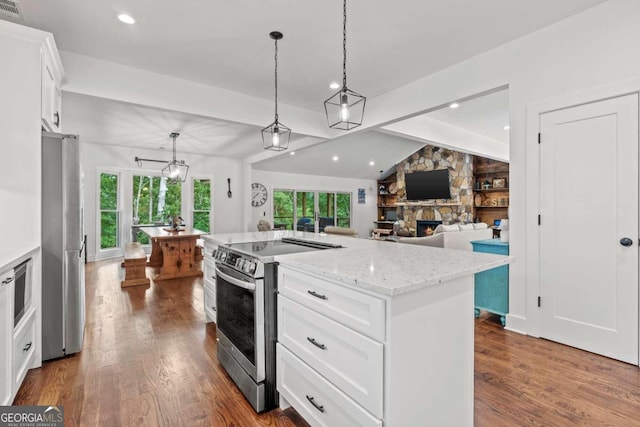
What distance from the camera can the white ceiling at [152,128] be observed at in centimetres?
445

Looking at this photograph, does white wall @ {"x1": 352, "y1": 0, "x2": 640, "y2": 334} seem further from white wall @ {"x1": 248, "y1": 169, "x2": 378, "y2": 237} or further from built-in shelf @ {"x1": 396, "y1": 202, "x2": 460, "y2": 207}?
white wall @ {"x1": 248, "y1": 169, "x2": 378, "y2": 237}

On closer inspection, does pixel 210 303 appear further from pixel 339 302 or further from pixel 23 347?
pixel 339 302

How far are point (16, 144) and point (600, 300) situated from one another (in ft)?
14.8

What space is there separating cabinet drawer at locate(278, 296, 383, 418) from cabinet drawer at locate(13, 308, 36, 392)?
1.57m

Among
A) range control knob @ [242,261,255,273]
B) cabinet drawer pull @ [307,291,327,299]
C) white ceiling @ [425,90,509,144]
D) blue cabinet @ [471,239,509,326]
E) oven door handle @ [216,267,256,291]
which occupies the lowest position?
blue cabinet @ [471,239,509,326]

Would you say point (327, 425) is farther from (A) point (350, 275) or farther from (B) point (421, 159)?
(B) point (421, 159)

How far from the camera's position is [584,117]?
252 cm

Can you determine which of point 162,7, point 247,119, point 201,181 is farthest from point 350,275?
point 201,181

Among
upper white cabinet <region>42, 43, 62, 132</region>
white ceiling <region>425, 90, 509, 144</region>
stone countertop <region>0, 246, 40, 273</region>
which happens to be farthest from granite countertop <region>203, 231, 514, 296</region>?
white ceiling <region>425, 90, 509, 144</region>

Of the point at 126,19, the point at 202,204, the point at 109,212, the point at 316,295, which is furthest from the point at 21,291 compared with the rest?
the point at 202,204

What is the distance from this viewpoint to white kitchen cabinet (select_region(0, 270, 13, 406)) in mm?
1576

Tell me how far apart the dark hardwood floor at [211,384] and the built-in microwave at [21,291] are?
19.9 inches

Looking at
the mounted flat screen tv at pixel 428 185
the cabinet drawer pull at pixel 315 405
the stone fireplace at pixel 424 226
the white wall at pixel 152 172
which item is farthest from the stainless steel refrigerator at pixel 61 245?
the stone fireplace at pixel 424 226

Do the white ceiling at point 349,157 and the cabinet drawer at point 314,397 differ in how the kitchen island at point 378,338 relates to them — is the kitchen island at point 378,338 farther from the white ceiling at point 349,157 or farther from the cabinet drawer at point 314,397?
the white ceiling at point 349,157
